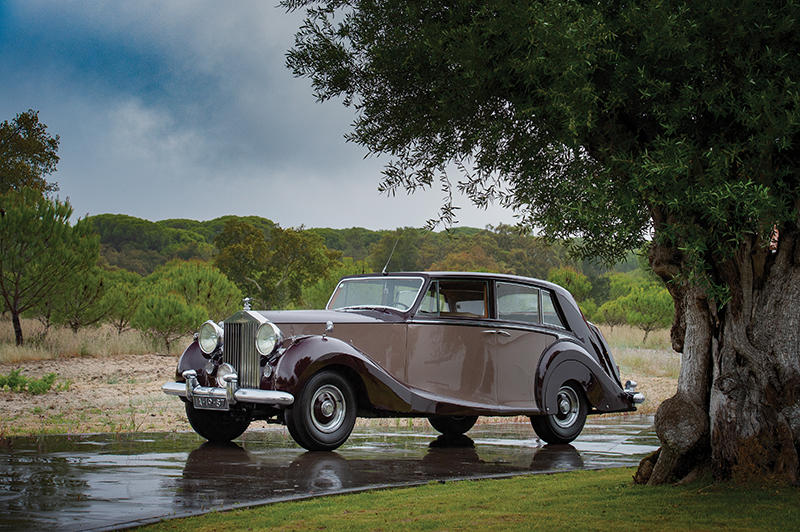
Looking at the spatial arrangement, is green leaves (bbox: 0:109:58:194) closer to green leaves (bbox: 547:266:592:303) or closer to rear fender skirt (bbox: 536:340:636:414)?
green leaves (bbox: 547:266:592:303)

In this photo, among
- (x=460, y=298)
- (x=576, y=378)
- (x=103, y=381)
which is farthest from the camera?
(x=103, y=381)

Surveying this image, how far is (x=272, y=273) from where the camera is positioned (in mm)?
63375

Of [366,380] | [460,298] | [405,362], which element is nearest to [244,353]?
[366,380]

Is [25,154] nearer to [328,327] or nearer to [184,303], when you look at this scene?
[184,303]

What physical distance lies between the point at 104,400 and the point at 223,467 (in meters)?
9.59

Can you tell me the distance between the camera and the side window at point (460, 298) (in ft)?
37.4

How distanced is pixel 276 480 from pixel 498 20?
4410 millimetres

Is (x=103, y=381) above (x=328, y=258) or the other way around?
the other way around

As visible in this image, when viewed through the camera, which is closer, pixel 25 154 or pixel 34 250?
pixel 34 250

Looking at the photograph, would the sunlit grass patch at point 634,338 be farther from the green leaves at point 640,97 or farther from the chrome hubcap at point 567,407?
the green leaves at point 640,97

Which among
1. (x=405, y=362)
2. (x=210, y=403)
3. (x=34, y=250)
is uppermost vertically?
(x=34, y=250)

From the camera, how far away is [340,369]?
408 inches

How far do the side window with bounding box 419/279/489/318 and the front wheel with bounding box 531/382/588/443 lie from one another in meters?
1.65

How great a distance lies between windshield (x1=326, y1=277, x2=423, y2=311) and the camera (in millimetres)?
11391
